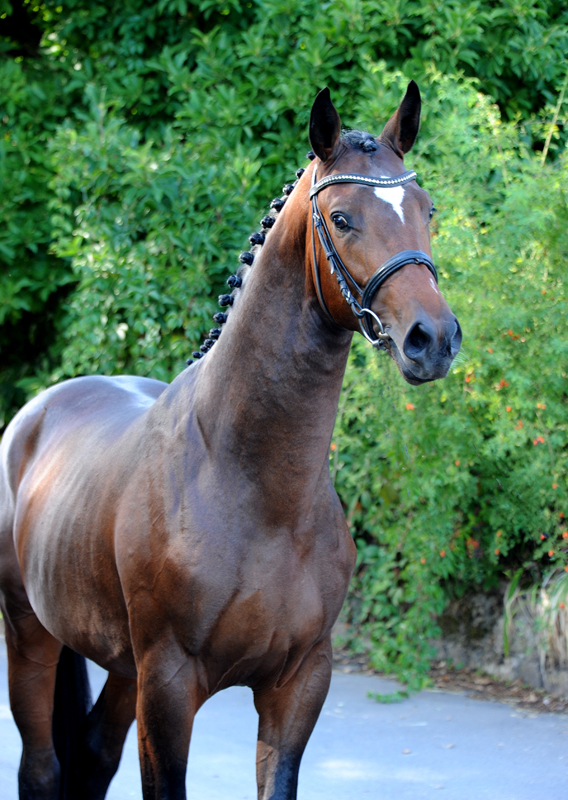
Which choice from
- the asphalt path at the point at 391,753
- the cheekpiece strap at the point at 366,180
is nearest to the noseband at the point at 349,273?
the cheekpiece strap at the point at 366,180

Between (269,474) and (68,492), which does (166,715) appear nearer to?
(269,474)

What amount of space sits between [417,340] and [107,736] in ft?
7.32

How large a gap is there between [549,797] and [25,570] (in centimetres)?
249

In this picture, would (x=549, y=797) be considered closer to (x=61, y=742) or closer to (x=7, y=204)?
(x=61, y=742)

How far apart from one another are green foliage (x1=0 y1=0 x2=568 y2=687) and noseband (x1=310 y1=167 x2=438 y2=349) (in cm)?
252

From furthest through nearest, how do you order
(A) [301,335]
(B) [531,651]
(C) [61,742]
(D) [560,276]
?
(B) [531,651], (D) [560,276], (C) [61,742], (A) [301,335]

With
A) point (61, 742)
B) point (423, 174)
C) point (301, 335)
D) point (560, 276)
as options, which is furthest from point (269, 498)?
point (423, 174)

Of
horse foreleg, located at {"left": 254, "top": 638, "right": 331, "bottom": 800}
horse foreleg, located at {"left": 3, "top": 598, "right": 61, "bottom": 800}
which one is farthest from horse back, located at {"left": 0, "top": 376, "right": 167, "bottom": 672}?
horse foreleg, located at {"left": 254, "top": 638, "right": 331, "bottom": 800}

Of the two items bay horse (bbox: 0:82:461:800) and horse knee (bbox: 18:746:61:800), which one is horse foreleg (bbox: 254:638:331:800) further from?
horse knee (bbox: 18:746:61:800)

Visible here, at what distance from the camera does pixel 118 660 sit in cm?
245

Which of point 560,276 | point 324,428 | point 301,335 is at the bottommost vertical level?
point 324,428

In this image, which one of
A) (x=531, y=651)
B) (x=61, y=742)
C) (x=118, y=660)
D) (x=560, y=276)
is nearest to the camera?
(x=118, y=660)

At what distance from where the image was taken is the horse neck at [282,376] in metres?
2.04

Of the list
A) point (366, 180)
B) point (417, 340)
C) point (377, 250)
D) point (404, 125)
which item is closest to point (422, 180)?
point (404, 125)
